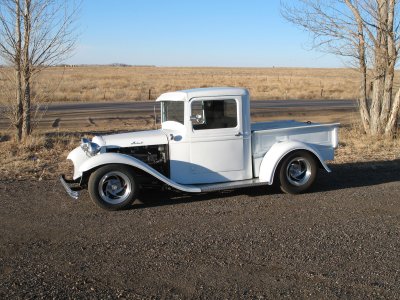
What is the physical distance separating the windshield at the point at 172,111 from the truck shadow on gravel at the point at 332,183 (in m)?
1.25

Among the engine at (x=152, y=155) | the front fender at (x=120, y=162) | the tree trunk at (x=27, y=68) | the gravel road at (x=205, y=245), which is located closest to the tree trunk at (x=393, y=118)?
the gravel road at (x=205, y=245)

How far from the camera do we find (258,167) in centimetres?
783

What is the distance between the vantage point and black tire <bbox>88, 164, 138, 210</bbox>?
6.95 metres

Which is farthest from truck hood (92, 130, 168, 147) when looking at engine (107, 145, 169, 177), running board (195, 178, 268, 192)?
running board (195, 178, 268, 192)

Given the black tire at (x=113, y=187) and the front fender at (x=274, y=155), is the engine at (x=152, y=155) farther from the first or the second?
the front fender at (x=274, y=155)

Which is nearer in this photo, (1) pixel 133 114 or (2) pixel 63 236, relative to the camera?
(2) pixel 63 236

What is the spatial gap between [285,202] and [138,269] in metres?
3.30

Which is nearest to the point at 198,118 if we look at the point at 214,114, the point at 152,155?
the point at 214,114

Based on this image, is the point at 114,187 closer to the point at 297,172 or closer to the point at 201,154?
the point at 201,154

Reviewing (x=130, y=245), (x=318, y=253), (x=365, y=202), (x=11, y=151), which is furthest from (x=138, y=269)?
(x=11, y=151)

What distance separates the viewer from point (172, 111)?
26.1 feet

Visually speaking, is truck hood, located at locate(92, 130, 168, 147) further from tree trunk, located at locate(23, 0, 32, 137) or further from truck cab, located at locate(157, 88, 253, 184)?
tree trunk, located at locate(23, 0, 32, 137)

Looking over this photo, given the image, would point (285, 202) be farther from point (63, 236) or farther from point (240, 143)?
point (63, 236)

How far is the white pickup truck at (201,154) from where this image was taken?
7.13 metres
